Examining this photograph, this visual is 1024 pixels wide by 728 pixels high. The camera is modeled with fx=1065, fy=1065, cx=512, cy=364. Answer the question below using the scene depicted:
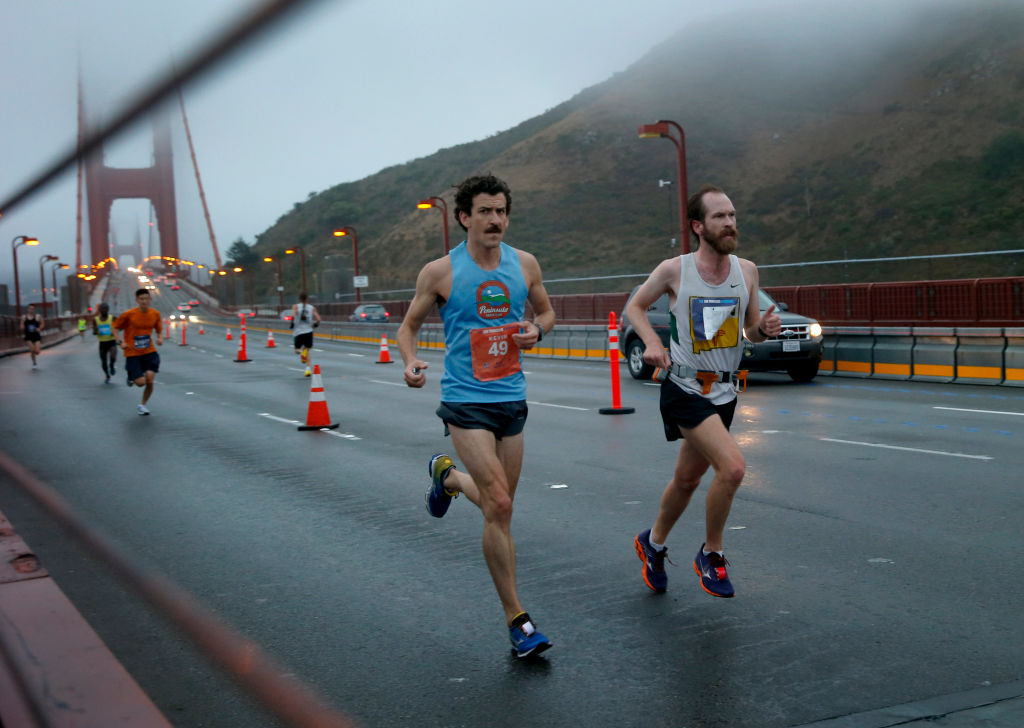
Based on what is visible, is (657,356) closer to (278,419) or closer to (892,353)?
(278,419)

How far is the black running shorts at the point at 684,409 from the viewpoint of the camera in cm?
514

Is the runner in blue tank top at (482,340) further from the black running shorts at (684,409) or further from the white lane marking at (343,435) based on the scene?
the white lane marking at (343,435)

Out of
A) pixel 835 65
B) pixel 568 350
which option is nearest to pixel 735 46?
pixel 835 65

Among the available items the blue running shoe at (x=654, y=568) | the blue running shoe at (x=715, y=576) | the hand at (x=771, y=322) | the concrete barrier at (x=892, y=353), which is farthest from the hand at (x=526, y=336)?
the concrete barrier at (x=892, y=353)

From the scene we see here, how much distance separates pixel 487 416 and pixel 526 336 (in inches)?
15.8

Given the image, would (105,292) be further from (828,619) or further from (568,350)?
(828,619)

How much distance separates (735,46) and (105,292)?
276ft

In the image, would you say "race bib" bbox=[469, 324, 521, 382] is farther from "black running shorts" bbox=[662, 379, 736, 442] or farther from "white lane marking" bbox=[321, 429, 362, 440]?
"white lane marking" bbox=[321, 429, 362, 440]

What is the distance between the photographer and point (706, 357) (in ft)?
17.2

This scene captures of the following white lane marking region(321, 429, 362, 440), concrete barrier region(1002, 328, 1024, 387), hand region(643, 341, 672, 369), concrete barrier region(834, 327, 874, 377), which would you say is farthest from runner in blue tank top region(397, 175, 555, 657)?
concrete barrier region(834, 327, 874, 377)

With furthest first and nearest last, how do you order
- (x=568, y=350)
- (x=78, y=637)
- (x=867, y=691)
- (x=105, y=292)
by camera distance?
(x=105, y=292), (x=568, y=350), (x=867, y=691), (x=78, y=637)

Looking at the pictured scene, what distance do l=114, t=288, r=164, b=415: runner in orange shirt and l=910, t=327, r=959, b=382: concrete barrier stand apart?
12211 mm

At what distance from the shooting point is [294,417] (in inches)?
589

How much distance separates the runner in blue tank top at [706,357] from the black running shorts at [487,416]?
726 millimetres
